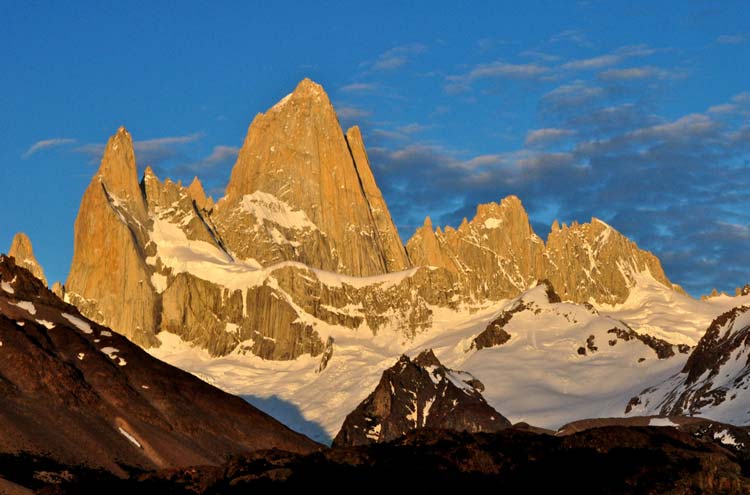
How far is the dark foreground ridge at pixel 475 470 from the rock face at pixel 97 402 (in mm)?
9195

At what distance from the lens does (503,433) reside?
13962 cm

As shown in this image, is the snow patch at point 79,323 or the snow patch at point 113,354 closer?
the snow patch at point 113,354

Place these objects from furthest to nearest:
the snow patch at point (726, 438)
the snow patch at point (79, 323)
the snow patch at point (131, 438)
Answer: the snow patch at point (79, 323) → the snow patch at point (726, 438) → the snow patch at point (131, 438)

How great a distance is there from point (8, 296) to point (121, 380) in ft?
61.6

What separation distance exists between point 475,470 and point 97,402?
150 ft

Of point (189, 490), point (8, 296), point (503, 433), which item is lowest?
point (189, 490)

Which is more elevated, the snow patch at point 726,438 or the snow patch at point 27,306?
the snow patch at point 27,306

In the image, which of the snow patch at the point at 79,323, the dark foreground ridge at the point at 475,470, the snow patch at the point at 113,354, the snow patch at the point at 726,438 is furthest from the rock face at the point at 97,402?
the snow patch at the point at 726,438

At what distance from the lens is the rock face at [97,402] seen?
454 ft

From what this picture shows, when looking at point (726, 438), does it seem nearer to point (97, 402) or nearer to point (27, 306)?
point (97, 402)

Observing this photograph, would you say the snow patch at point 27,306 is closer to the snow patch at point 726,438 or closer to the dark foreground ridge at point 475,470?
the dark foreground ridge at point 475,470

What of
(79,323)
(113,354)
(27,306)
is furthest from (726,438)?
(27,306)

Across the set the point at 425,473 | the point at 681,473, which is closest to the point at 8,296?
the point at 425,473

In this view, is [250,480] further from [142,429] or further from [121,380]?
[121,380]
